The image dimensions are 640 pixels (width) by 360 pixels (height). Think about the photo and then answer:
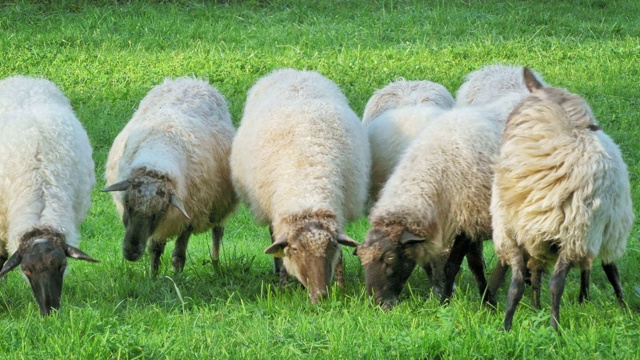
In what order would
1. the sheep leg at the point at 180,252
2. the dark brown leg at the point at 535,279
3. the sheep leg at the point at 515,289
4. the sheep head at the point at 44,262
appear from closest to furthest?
the sheep leg at the point at 515,289 → the dark brown leg at the point at 535,279 → the sheep head at the point at 44,262 → the sheep leg at the point at 180,252

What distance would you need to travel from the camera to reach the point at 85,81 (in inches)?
495

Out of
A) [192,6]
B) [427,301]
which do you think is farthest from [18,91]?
[192,6]

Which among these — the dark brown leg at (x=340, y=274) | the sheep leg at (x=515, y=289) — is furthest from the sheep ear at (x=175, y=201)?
the sheep leg at (x=515, y=289)

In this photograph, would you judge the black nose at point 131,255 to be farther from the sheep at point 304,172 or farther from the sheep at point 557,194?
the sheep at point 557,194

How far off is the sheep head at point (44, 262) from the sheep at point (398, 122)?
A: 8.07ft

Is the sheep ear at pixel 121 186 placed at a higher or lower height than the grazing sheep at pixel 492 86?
lower

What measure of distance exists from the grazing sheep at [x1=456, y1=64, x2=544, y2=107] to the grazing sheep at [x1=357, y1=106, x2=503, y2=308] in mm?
1046

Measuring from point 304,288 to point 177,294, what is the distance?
0.85 metres

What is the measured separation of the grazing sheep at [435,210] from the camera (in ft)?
19.7

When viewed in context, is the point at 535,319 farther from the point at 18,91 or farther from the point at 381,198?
the point at 18,91

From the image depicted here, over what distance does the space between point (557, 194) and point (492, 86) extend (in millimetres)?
2935

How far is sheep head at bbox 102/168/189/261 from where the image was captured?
6.86 m

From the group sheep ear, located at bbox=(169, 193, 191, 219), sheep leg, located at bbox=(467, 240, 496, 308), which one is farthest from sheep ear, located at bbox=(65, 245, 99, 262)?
sheep leg, located at bbox=(467, 240, 496, 308)

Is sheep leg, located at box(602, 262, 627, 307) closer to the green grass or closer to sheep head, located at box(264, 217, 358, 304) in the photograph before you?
the green grass
